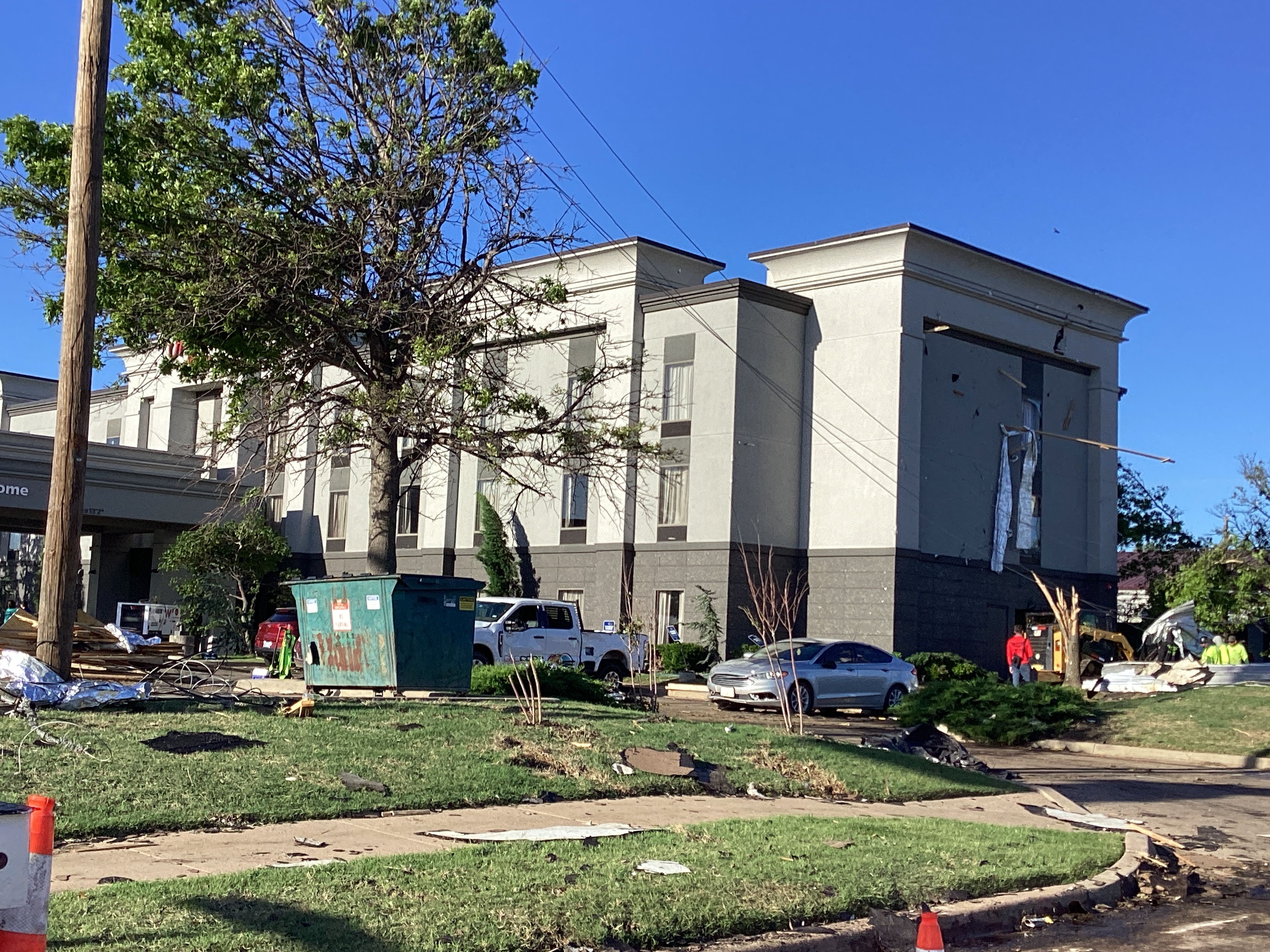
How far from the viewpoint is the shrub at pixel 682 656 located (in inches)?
1359

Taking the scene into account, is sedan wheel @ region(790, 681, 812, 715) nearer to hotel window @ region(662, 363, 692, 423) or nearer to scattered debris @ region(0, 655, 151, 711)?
scattered debris @ region(0, 655, 151, 711)

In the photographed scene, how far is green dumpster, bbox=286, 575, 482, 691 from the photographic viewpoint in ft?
54.9

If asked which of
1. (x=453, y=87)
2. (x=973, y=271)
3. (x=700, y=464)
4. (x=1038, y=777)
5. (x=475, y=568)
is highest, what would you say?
(x=973, y=271)

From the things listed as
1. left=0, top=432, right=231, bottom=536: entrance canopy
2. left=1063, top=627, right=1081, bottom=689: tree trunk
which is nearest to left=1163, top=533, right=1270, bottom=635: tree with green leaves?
left=1063, top=627, right=1081, bottom=689: tree trunk

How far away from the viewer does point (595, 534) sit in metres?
39.2

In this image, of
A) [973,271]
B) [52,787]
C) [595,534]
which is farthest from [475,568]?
[52,787]

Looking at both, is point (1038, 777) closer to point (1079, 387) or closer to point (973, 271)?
point (973, 271)

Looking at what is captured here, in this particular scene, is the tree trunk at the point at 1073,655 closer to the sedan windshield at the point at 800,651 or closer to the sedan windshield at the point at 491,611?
the sedan windshield at the point at 800,651

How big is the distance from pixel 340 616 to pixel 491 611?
9.94 metres

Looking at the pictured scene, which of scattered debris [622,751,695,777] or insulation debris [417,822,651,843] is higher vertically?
scattered debris [622,751,695,777]

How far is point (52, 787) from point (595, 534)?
1198 inches

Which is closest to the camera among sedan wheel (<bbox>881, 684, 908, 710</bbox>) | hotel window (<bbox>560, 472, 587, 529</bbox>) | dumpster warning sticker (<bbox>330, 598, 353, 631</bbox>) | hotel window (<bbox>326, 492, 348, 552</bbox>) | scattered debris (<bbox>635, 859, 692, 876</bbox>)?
scattered debris (<bbox>635, 859, 692, 876</bbox>)

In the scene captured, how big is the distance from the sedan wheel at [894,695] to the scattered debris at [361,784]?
16345 mm

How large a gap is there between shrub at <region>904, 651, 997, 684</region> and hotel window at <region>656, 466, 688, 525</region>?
7.76m
